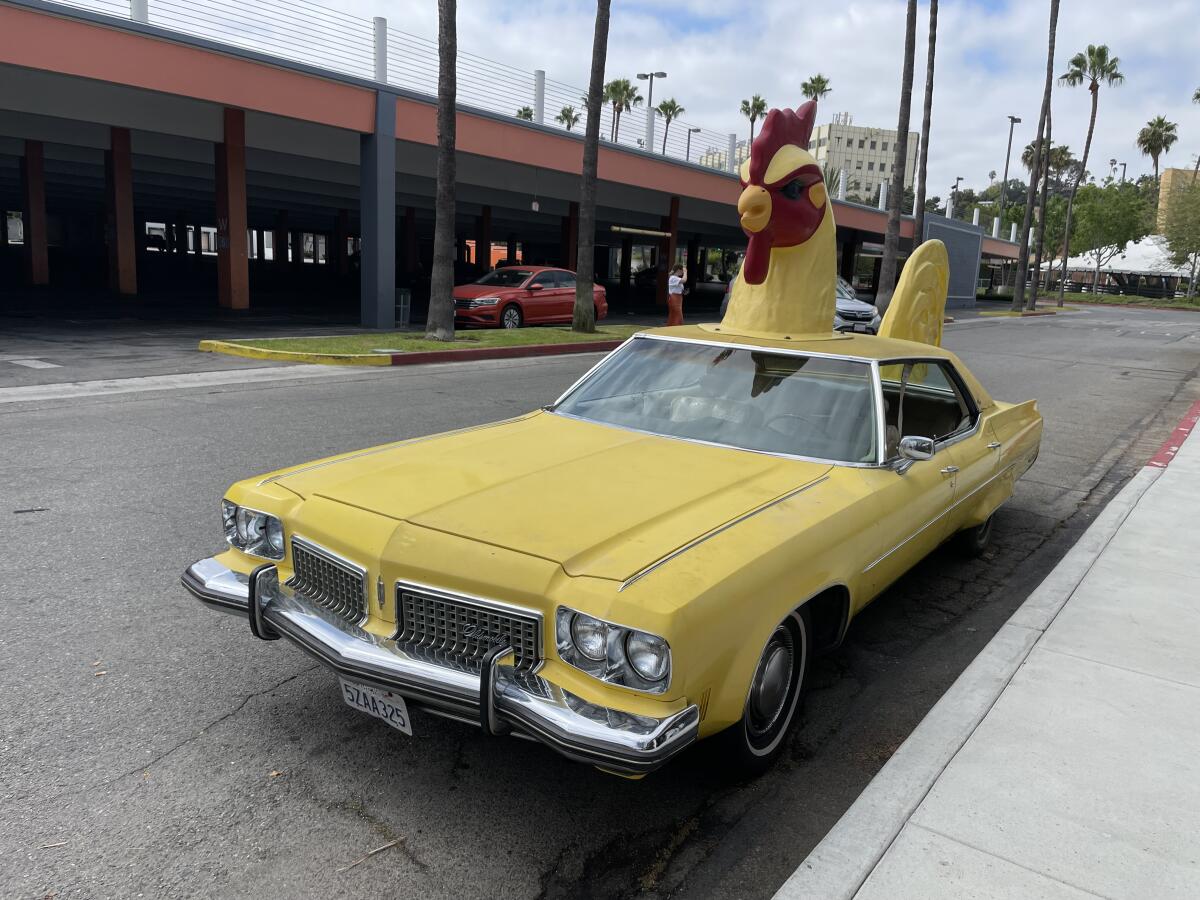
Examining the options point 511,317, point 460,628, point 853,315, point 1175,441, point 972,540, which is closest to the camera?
point 460,628

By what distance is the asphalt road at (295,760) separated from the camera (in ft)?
8.36

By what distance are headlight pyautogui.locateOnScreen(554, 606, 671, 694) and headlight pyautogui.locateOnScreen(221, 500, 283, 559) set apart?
1.28 metres

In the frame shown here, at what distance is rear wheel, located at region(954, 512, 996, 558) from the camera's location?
532 centimetres

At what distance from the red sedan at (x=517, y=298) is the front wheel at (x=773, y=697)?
55.6 ft

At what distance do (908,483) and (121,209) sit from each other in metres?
24.7

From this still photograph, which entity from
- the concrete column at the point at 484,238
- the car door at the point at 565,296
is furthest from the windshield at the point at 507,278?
the concrete column at the point at 484,238

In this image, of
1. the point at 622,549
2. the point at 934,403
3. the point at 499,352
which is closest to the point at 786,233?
the point at 934,403

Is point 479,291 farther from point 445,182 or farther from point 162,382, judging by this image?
point 162,382

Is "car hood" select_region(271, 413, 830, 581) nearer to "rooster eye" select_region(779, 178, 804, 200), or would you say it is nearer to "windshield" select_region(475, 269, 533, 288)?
"rooster eye" select_region(779, 178, 804, 200)

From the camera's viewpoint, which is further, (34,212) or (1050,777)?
(34,212)

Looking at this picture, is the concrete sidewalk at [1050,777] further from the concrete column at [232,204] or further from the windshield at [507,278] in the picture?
the concrete column at [232,204]

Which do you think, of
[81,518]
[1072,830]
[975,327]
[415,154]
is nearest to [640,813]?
[1072,830]

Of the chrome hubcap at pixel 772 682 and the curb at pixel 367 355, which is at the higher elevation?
the curb at pixel 367 355

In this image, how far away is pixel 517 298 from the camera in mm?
20344
